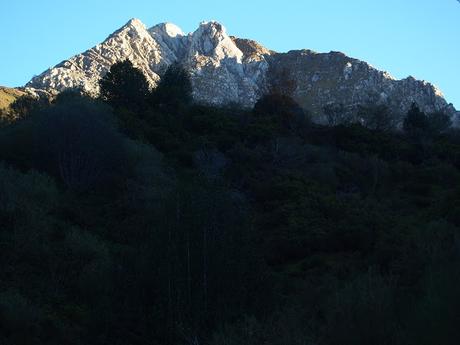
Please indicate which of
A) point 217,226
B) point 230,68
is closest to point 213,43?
point 230,68

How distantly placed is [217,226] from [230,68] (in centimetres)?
13089

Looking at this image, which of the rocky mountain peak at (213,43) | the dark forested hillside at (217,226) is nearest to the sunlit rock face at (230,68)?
the rocky mountain peak at (213,43)

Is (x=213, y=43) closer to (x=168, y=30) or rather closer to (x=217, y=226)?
(x=168, y=30)

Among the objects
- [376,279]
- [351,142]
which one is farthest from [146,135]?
[376,279]

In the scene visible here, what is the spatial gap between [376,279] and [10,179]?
1711 cm

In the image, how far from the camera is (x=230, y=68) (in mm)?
146000

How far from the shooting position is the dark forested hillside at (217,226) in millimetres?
13977

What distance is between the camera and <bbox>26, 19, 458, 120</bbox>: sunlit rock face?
413 ft

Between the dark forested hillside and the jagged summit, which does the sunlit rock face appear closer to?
the jagged summit

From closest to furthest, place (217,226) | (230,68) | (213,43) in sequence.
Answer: (217,226)
(230,68)
(213,43)

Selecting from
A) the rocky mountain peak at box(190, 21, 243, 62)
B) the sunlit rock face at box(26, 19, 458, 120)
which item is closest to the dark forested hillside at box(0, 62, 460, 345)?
the sunlit rock face at box(26, 19, 458, 120)

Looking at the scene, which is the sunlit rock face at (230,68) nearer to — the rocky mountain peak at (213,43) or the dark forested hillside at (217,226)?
the rocky mountain peak at (213,43)

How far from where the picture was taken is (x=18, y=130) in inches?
1389

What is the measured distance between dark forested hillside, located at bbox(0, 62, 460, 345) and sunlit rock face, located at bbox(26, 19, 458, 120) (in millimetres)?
75117
